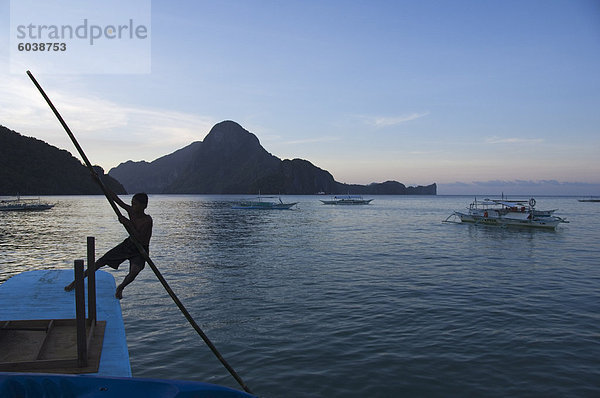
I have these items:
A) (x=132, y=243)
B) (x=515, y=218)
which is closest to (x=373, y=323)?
(x=132, y=243)

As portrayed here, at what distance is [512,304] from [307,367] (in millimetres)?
9494

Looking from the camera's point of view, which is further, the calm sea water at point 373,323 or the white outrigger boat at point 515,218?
the white outrigger boat at point 515,218

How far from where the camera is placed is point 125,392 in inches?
175

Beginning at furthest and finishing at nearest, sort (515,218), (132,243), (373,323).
Answer: (515,218) < (373,323) < (132,243)

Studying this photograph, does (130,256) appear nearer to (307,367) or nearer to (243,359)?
(243,359)

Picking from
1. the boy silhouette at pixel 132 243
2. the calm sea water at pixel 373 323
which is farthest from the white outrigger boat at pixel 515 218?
the boy silhouette at pixel 132 243

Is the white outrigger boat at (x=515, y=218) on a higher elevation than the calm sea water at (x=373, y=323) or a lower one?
higher

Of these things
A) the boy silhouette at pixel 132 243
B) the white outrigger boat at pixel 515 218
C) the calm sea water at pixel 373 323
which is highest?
the boy silhouette at pixel 132 243

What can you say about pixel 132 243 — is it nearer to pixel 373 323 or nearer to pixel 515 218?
pixel 373 323

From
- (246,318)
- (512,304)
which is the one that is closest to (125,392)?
(246,318)

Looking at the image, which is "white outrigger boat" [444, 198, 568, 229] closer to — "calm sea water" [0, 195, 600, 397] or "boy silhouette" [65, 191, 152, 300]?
"calm sea water" [0, 195, 600, 397]

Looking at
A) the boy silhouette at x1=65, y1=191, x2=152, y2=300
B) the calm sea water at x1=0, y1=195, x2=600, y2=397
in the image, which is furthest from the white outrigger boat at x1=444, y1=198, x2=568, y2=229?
the boy silhouette at x1=65, y1=191, x2=152, y2=300

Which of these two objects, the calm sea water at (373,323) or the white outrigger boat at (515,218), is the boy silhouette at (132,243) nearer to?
the calm sea water at (373,323)

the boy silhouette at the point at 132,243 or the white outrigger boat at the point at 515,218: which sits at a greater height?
the boy silhouette at the point at 132,243
